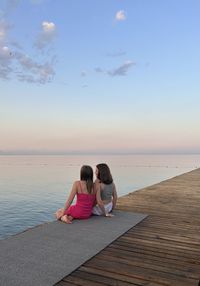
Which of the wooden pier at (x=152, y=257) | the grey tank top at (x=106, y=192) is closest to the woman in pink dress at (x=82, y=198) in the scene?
the grey tank top at (x=106, y=192)

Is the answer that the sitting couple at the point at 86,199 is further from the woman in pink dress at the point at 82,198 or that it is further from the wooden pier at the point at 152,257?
the wooden pier at the point at 152,257

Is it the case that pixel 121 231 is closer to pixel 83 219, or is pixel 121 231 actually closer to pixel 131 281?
pixel 83 219

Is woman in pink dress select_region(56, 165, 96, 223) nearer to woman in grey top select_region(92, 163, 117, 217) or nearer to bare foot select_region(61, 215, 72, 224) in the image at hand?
bare foot select_region(61, 215, 72, 224)

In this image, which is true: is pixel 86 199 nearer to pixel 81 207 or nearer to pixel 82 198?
pixel 82 198

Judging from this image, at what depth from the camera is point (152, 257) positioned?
438 cm

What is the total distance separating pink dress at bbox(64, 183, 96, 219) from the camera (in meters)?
6.46

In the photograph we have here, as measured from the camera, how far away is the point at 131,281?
3.59m

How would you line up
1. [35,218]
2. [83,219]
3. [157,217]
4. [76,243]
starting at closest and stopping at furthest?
[76,243], [83,219], [157,217], [35,218]

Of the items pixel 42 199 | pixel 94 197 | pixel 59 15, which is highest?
pixel 59 15

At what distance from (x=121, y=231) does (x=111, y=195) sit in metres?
1.57

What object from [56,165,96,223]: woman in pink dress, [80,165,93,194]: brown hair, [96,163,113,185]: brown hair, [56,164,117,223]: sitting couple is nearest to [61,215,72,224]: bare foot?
[56,164,117,223]: sitting couple

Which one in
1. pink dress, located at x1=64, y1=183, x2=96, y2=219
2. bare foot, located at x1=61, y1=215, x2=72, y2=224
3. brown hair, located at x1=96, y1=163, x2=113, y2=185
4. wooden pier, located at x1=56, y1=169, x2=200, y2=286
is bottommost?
wooden pier, located at x1=56, y1=169, x2=200, y2=286

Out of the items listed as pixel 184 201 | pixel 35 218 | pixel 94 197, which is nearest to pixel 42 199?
pixel 35 218

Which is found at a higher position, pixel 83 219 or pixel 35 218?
pixel 83 219
